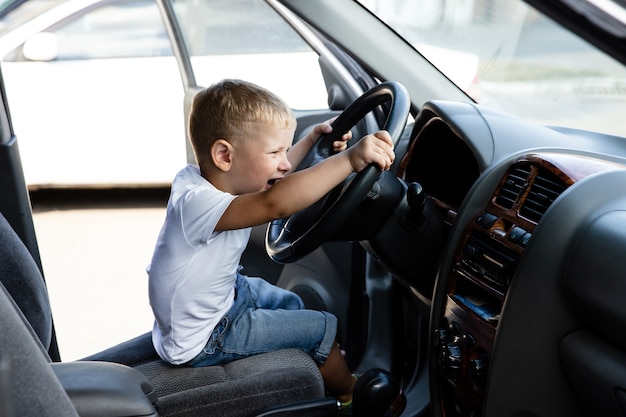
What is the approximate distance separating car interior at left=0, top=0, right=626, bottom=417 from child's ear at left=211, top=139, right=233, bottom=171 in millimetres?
202

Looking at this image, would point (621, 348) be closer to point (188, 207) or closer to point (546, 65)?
point (188, 207)

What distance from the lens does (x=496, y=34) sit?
210cm

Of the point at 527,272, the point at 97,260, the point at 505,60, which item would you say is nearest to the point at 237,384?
the point at 527,272

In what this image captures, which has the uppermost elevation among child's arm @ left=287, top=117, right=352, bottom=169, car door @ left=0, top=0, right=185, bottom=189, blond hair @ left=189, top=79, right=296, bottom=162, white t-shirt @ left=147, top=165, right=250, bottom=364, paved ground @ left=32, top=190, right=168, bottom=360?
blond hair @ left=189, top=79, right=296, bottom=162

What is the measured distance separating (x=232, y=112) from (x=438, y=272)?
509 millimetres

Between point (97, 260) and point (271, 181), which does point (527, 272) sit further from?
point (97, 260)

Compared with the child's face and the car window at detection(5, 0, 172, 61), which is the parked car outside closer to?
the car window at detection(5, 0, 172, 61)

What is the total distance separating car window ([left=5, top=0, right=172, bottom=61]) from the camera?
4.11 metres

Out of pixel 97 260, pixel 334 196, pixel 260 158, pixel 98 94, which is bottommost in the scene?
pixel 97 260

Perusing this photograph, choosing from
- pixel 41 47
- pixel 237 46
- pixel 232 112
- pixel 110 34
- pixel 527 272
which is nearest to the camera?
pixel 527 272

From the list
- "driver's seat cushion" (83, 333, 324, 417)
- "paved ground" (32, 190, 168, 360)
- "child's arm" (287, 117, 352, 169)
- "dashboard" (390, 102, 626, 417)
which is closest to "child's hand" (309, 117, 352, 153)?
"child's arm" (287, 117, 352, 169)

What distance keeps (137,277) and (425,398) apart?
6.19 ft

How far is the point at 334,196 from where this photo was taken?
164 cm

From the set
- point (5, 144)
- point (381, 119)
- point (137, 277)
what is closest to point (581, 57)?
point (381, 119)
